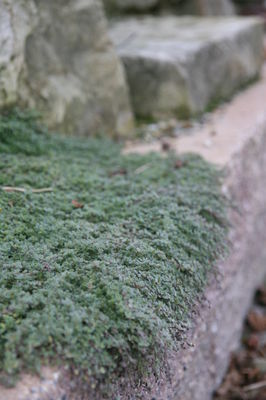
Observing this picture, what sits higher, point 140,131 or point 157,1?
point 157,1

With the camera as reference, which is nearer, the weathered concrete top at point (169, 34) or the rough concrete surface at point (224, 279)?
the rough concrete surface at point (224, 279)

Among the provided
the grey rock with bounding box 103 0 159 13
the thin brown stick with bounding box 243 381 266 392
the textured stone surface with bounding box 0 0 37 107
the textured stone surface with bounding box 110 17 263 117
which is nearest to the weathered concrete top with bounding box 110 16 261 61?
the textured stone surface with bounding box 110 17 263 117

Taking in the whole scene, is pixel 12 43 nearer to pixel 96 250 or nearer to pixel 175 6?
pixel 96 250

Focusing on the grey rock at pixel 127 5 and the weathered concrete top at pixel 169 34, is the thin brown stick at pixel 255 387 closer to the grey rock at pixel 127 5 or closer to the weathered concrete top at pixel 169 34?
the weathered concrete top at pixel 169 34

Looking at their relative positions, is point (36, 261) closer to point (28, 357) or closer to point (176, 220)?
point (28, 357)

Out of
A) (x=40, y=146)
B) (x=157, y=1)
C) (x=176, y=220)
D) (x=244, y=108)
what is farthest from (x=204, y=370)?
(x=157, y=1)

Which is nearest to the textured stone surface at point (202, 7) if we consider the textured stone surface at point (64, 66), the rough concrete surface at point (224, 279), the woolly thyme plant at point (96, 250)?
the rough concrete surface at point (224, 279)
